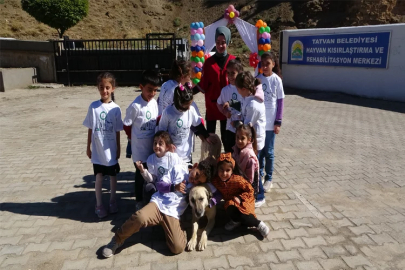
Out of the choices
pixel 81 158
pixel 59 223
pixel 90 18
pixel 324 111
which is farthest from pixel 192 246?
pixel 90 18

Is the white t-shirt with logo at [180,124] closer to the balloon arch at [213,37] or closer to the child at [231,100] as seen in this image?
the child at [231,100]

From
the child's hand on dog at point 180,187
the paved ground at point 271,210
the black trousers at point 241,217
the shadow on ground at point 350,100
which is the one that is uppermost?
the child's hand on dog at point 180,187

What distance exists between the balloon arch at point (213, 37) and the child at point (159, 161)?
4611 millimetres

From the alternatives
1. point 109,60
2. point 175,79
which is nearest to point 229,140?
point 175,79

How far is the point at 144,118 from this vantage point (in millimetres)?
3594

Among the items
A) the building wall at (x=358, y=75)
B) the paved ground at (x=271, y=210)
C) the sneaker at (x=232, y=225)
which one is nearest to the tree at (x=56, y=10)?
the building wall at (x=358, y=75)

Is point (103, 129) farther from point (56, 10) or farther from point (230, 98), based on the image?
point (56, 10)

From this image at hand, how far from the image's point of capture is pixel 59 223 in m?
3.69

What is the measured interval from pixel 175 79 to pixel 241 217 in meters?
1.66

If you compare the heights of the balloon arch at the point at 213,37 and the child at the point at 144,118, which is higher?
the balloon arch at the point at 213,37

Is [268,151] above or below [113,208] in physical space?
above

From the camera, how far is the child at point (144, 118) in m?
3.54

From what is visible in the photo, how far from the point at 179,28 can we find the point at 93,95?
114 feet

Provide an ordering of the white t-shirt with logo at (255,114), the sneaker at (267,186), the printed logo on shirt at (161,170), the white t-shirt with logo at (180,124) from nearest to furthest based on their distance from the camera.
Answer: the printed logo on shirt at (161,170) < the white t-shirt with logo at (180,124) < the white t-shirt with logo at (255,114) < the sneaker at (267,186)
